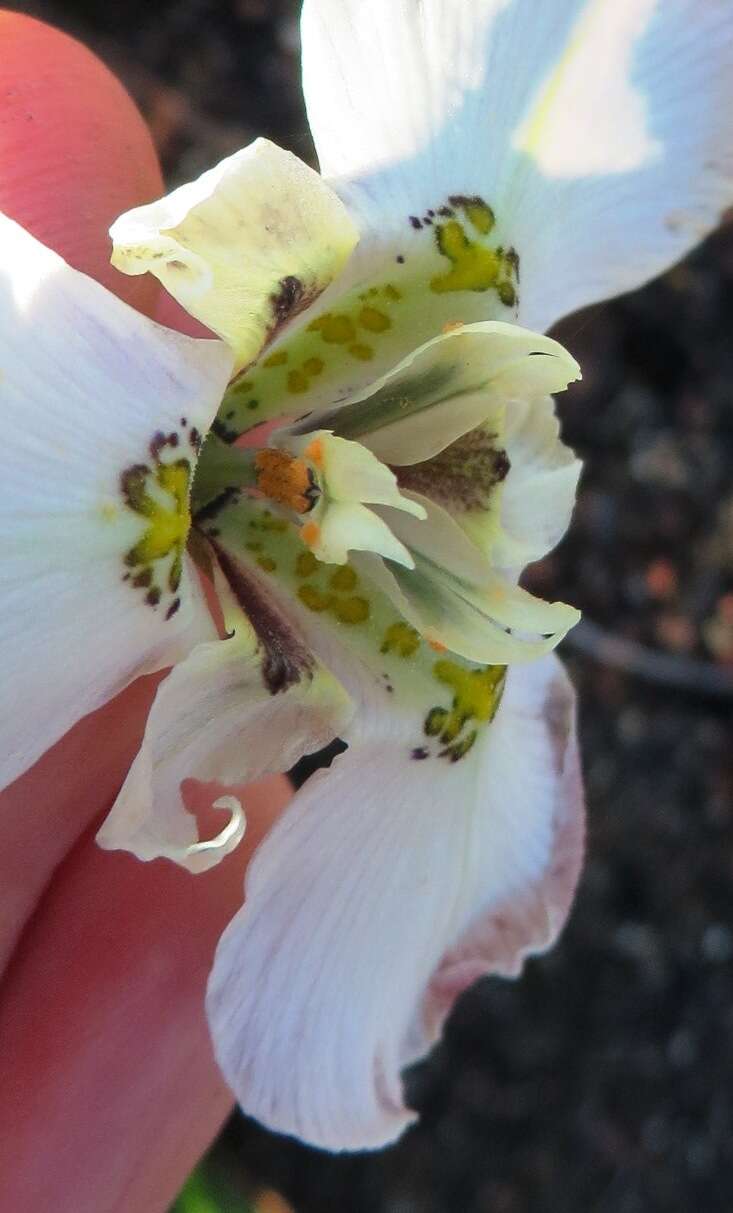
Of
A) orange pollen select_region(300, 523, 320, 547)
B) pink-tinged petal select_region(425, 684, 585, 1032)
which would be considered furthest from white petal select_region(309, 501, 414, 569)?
pink-tinged petal select_region(425, 684, 585, 1032)

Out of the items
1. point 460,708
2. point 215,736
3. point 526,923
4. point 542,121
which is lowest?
point 526,923

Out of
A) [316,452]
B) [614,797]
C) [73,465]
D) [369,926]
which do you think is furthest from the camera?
[614,797]

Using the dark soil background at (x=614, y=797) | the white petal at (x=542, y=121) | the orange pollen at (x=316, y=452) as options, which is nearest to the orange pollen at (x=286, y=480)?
the orange pollen at (x=316, y=452)

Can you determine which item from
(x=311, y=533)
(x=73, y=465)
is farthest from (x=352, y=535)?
(x=73, y=465)

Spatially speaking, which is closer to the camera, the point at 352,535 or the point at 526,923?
the point at 352,535

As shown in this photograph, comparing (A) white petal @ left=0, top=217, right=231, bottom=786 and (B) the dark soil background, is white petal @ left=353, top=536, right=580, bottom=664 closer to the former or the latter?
(A) white petal @ left=0, top=217, right=231, bottom=786

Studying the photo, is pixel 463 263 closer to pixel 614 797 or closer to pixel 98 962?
pixel 98 962
